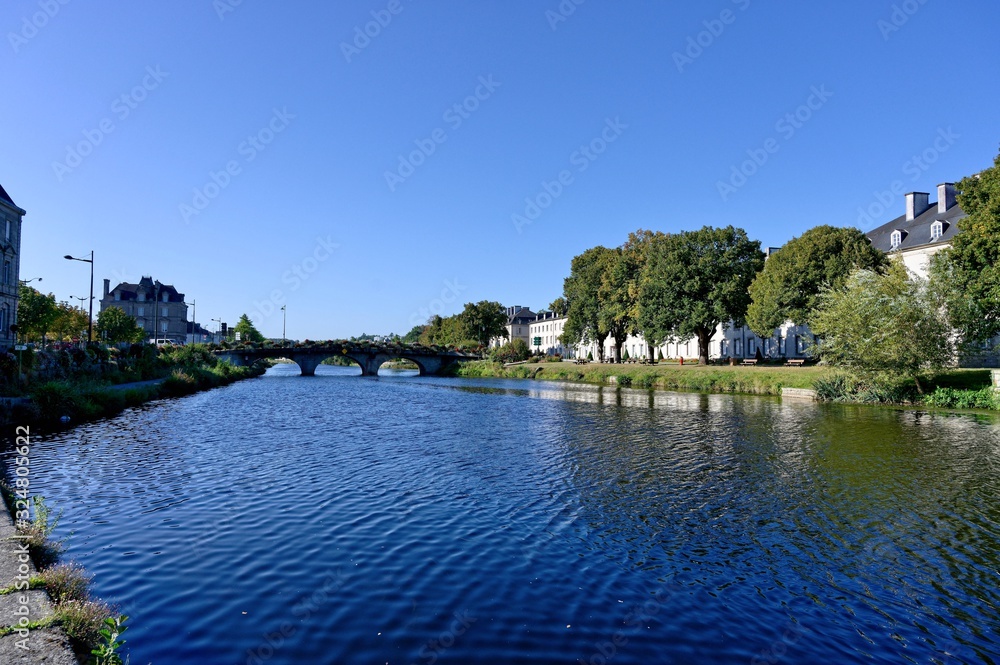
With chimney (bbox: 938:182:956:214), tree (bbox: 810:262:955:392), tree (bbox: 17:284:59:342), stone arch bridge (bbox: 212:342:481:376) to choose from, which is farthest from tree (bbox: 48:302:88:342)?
chimney (bbox: 938:182:956:214)

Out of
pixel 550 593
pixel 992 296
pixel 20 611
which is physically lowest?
pixel 550 593

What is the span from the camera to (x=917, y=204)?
60.3m

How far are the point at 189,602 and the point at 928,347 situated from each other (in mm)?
42184

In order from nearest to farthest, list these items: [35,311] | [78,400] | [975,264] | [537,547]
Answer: [537,547] → [78,400] → [975,264] → [35,311]

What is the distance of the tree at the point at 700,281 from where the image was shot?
62250 mm

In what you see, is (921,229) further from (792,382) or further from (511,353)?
(511,353)

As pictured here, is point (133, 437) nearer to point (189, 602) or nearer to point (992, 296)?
point (189, 602)

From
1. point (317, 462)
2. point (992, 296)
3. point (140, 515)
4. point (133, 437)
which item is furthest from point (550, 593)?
point (992, 296)

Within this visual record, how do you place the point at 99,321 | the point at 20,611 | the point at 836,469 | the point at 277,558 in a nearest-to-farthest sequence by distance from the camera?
1. the point at 20,611
2. the point at 277,558
3. the point at 836,469
4. the point at 99,321

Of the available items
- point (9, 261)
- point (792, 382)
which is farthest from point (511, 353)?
point (9, 261)

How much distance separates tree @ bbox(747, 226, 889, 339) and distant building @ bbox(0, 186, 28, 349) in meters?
65.6

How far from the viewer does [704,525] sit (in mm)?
12922

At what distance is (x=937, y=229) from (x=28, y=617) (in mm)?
65761

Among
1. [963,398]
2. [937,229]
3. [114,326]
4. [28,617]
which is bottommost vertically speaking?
[28,617]
